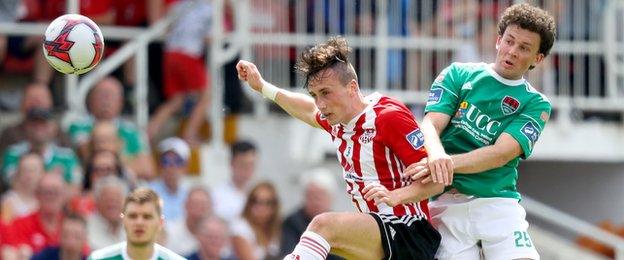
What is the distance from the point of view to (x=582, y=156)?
18344mm

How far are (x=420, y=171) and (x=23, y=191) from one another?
6.54 m

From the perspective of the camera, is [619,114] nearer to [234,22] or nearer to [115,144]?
[234,22]

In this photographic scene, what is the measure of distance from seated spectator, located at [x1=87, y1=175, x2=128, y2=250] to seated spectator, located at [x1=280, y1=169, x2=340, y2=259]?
1.62 meters

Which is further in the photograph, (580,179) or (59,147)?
(580,179)

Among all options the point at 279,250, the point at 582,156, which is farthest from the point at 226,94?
the point at 582,156

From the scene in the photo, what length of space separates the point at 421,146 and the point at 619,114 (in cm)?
918

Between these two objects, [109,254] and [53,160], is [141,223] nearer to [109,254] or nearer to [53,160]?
[109,254]

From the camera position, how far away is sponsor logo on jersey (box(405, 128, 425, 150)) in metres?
9.84

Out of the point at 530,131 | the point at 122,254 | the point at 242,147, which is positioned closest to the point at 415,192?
the point at 530,131

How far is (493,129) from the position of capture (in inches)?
400

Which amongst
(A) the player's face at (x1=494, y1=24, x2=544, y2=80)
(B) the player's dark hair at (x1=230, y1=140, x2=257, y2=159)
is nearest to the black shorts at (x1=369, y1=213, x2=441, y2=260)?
(A) the player's face at (x1=494, y1=24, x2=544, y2=80)

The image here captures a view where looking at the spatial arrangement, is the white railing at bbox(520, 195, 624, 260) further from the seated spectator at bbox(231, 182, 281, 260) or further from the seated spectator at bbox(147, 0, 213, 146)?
the seated spectator at bbox(147, 0, 213, 146)

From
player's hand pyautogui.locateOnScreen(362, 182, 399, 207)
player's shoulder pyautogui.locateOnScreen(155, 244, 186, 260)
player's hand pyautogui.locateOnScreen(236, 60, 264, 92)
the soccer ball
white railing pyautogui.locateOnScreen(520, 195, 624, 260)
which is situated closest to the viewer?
player's hand pyautogui.locateOnScreen(362, 182, 399, 207)

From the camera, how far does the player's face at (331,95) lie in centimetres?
980
